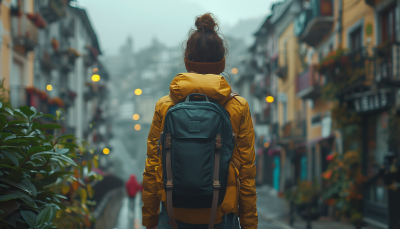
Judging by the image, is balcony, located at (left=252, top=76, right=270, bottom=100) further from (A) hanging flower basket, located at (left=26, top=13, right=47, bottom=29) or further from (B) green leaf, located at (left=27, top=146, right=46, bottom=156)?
(B) green leaf, located at (left=27, top=146, right=46, bottom=156)

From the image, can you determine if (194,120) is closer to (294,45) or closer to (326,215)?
(326,215)

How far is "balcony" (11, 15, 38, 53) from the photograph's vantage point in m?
18.6

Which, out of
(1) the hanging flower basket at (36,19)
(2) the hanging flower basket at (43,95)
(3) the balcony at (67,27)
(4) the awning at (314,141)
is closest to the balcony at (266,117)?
(4) the awning at (314,141)

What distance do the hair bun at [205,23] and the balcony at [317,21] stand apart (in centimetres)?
1609

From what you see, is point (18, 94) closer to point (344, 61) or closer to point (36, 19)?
point (36, 19)

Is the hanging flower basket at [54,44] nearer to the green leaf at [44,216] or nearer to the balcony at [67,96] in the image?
the balcony at [67,96]

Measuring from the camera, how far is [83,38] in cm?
4028

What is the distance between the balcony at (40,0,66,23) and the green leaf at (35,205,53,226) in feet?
77.1

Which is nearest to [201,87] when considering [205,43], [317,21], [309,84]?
[205,43]

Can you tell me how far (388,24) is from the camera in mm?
12648

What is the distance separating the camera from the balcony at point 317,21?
1784cm

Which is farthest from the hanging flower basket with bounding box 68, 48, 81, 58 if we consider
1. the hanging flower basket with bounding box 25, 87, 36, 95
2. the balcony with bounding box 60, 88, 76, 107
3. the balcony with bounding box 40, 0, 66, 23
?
the hanging flower basket with bounding box 25, 87, 36, 95

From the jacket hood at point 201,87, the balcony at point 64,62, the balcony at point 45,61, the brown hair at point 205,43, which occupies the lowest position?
the jacket hood at point 201,87

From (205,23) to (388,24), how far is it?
11.5 metres
